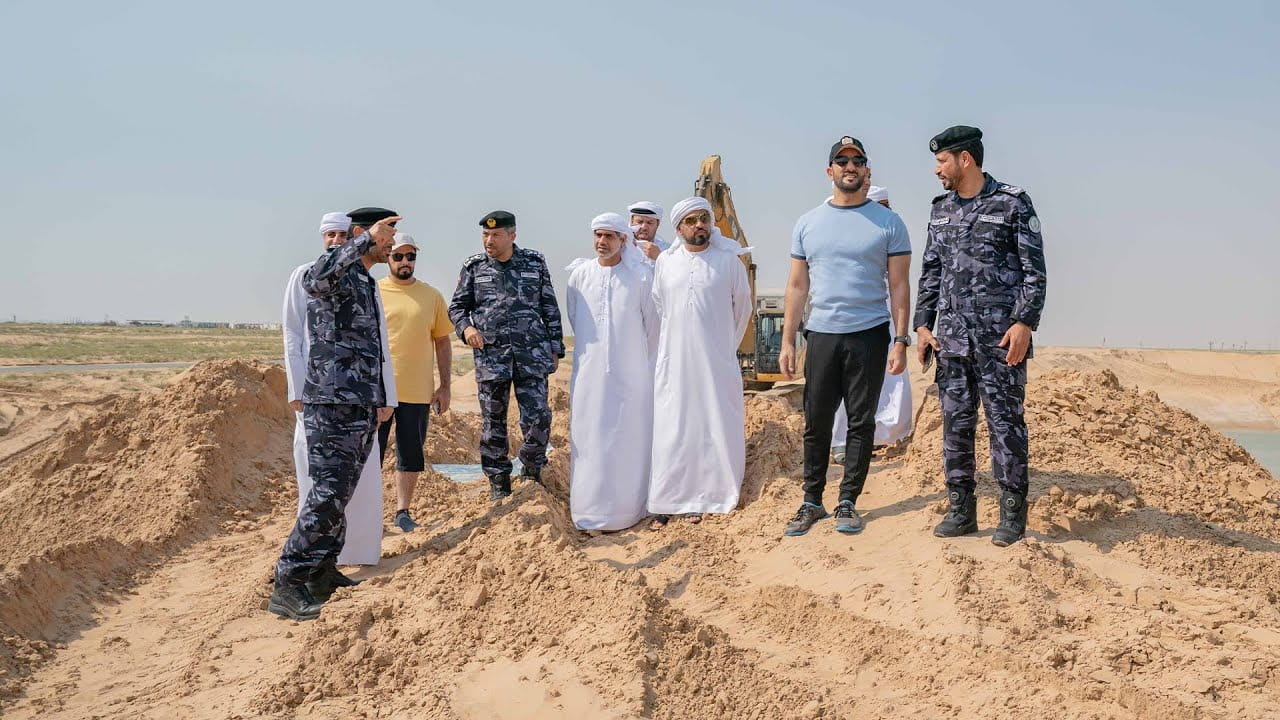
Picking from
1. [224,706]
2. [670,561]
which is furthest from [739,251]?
[224,706]

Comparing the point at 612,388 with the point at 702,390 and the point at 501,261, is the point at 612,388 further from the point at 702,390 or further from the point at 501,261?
the point at 501,261

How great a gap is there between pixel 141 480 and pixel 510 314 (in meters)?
3.84

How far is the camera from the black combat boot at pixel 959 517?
14.2ft

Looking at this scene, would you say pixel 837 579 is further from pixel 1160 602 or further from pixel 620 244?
pixel 620 244

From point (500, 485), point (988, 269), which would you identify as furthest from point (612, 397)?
point (988, 269)

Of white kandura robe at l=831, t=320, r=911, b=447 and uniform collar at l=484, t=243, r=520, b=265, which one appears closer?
uniform collar at l=484, t=243, r=520, b=265

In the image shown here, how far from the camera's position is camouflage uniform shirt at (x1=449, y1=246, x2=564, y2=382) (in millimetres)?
5590

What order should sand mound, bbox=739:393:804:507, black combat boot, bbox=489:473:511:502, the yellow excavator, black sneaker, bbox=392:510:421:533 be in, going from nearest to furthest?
sand mound, bbox=739:393:804:507 < black combat boot, bbox=489:473:511:502 < black sneaker, bbox=392:510:421:533 < the yellow excavator

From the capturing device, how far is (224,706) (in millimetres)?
3484

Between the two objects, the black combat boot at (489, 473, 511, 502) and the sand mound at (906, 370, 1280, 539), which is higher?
the sand mound at (906, 370, 1280, 539)

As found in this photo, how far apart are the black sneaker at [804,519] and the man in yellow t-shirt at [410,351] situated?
7.14ft

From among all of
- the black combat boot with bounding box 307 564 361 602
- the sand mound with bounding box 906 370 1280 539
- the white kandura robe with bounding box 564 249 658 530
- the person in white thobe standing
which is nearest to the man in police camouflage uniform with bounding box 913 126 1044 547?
the sand mound with bounding box 906 370 1280 539

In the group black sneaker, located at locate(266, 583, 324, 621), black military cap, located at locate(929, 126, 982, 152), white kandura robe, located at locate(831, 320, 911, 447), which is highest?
black military cap, located at locate(929, 126, 982, 152)

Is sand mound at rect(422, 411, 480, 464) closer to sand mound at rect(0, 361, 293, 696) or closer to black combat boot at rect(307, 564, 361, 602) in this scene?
sand mound at rect(0, 361, 293, 696)
